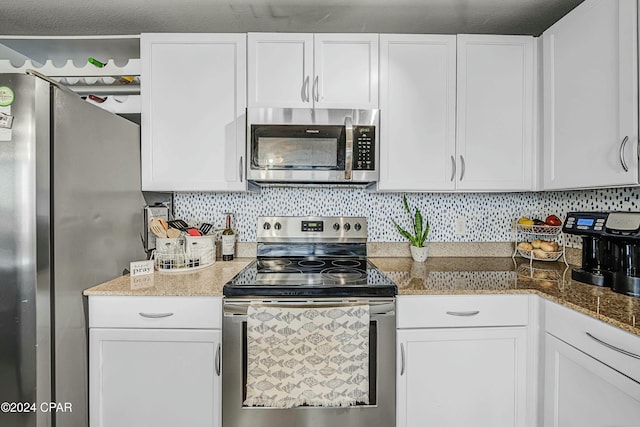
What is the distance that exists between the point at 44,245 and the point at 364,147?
1.42m

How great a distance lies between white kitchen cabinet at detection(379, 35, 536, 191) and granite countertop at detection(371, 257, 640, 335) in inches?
17.6

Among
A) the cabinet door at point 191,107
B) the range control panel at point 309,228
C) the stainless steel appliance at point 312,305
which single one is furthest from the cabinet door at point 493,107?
the cabinet door at point 191,107

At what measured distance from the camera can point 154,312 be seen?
1.48 m

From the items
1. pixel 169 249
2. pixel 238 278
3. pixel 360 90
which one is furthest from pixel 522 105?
pixel 169 249

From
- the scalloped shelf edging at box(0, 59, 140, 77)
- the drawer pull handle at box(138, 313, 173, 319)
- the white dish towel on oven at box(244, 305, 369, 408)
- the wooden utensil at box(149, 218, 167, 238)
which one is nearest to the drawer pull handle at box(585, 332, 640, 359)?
the white dish towel on oven at box(244, 305, 369, 408)

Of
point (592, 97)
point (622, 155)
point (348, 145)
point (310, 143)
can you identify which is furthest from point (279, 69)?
point (622, 155)

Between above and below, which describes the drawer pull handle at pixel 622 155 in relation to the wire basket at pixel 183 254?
above

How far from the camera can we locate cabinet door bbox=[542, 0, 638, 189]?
1.37 m

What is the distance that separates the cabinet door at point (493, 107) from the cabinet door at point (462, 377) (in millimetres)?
829

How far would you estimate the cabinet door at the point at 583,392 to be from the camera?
42.0 inches

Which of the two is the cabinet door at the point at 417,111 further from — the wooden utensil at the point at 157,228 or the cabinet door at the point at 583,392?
the wooden utensil at the point at 157,228

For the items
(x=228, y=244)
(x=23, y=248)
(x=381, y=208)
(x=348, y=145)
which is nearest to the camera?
(x=23, y=248)

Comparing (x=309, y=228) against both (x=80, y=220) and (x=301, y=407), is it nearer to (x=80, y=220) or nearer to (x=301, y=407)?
(x=301, y=407)

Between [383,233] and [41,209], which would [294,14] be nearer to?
[383,233]
